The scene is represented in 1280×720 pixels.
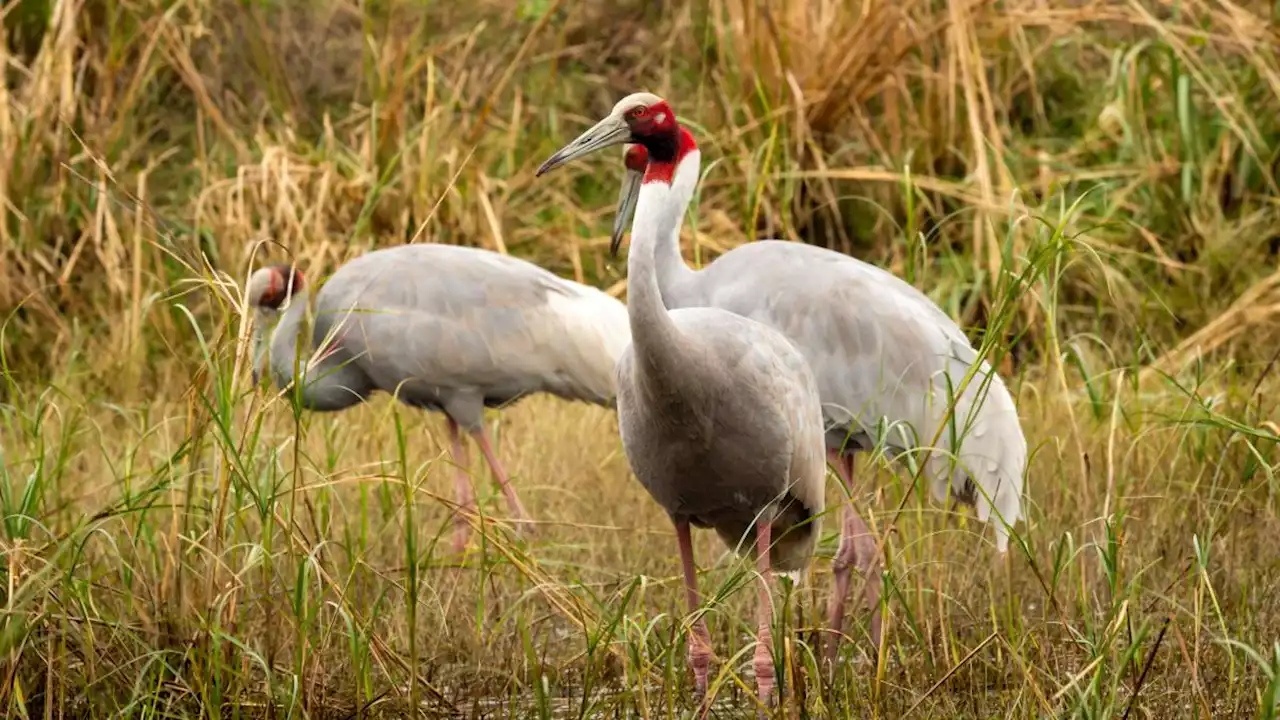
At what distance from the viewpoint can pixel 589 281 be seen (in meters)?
7.43

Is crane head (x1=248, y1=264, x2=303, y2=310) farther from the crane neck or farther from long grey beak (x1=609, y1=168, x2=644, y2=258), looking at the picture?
the crane neck

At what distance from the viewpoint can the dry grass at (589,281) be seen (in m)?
3.46

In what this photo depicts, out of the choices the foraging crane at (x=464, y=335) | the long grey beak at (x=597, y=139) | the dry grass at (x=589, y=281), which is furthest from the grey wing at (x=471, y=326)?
the long grey beak at (x=597, y=139)

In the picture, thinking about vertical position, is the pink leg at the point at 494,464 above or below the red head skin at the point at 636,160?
below

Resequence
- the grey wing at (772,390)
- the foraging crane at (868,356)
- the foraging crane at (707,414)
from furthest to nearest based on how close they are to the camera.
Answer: the foraging crane at (868,356) → the grey wing at (772,390) → the foraging crane at (707,414)

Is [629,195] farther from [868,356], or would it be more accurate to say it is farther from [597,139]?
[597,139]

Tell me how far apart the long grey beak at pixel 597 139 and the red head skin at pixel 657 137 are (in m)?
0.02

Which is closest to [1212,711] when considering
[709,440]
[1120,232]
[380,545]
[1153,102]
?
[709,440]

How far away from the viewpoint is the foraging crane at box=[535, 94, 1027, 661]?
4523 mm

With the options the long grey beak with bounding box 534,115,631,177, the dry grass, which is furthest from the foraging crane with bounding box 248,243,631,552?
the long grey beak with bounding box 534,115,631,177

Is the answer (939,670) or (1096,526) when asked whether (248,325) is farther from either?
(1096,526)

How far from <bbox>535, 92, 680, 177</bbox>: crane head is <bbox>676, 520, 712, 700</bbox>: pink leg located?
0.84m

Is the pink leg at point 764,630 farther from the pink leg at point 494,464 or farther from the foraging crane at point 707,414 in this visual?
the pink leg at point 494,464

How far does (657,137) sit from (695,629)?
107cm
